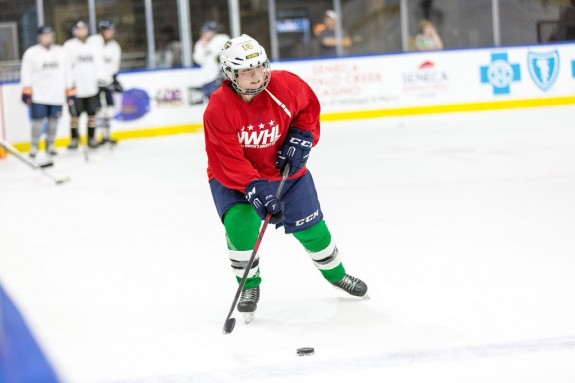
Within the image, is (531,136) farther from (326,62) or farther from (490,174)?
(326,62)

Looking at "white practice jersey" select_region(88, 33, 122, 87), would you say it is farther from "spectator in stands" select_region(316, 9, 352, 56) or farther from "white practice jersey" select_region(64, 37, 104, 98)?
"spectator in stands" select_region(316, 9, 352, 56)

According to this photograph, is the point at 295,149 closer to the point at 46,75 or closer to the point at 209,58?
the point at 46,75

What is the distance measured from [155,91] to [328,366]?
8.44 m

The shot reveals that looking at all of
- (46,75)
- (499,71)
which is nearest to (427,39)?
(499,71)

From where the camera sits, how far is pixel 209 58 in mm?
11188

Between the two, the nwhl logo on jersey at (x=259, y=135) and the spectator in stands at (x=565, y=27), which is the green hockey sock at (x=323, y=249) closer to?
the nwhl logo on jersey at (x=259, y=135)

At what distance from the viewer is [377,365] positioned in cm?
277

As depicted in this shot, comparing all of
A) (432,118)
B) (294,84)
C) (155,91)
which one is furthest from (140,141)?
(294,84)

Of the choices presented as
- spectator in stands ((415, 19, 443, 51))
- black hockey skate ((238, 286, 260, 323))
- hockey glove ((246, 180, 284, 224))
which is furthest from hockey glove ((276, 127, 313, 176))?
spectator in stands ((415, 19, 443, 51))

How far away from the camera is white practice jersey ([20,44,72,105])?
9.34 meters

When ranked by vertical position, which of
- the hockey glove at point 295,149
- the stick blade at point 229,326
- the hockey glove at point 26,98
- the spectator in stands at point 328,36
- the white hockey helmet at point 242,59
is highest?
the spectator in stands at point 328,36

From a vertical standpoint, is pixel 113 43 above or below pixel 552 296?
above

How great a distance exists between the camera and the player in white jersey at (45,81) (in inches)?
367

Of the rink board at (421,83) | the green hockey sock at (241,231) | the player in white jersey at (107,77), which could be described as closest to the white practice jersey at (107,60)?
the player in white jersey at (107,77)
